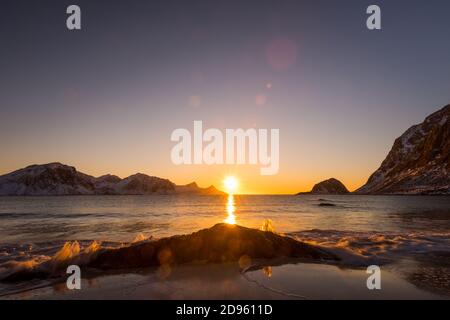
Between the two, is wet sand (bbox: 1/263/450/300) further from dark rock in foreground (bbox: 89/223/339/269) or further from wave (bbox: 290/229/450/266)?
wave (bbox: 290/229/450/266)

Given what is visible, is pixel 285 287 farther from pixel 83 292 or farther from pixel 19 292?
pixel 19 292

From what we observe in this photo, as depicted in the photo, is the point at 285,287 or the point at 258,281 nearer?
the point at 285,287

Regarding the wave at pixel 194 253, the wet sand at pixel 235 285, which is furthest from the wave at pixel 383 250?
the wet sand at pixel 235 285

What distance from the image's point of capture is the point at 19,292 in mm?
6879

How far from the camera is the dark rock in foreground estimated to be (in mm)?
9094

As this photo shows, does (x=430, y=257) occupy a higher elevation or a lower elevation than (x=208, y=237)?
lower

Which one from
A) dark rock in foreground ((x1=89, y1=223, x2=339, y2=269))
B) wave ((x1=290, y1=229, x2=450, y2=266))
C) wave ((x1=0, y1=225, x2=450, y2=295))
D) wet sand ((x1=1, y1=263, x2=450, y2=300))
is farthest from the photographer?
wave ((x1=290, y1=229, x2=450, y2=266))

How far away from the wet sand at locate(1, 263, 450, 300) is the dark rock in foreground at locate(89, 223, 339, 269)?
73 cm

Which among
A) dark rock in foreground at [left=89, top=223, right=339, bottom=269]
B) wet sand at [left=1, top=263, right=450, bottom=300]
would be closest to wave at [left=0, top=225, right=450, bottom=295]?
dark rock in foreground at [left=89, top=223, right=339, bottom=269]

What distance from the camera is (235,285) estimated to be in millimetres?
7008
